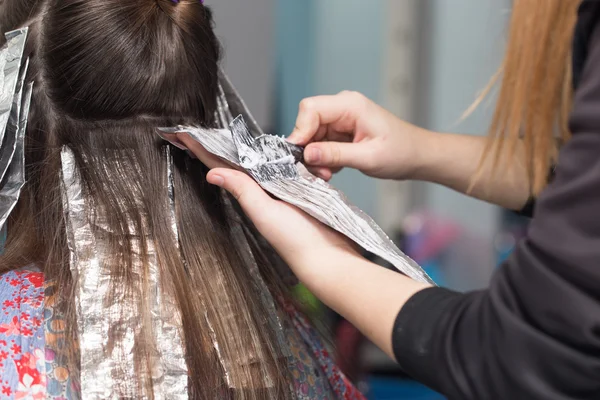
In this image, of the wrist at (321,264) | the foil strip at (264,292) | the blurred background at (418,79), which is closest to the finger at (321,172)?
the foil strip at (264,292)

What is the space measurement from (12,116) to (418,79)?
2249 mm

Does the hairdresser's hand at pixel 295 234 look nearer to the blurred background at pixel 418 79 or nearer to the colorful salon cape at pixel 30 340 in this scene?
the colorful salon cape at pixel 30 340

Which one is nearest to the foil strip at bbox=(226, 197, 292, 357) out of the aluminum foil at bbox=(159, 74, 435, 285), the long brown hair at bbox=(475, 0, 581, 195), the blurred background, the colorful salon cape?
the aluminum foil at bbox=(159, 74, 435, 285)

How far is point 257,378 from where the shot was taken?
31.7 inches

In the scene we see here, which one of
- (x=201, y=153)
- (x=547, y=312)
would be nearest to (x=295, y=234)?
(x=201, y=153)

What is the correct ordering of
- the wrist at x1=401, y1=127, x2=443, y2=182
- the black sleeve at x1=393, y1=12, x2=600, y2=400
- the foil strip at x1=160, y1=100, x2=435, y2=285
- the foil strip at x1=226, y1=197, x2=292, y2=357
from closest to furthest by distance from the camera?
1. the black sleeve at x1=393, y1=12, x2=600, y2=400
2. the foil strip at x1=160, y1=100, x2=435, y2=285
3. the foil strip at x1=226, y1=197, x2=292, y2=357
4. the wrist at x1=401, y1=127, x2=443, y2=182

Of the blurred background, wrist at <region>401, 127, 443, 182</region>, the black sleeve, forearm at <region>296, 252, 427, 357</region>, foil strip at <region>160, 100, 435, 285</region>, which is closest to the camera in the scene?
the black sleeve

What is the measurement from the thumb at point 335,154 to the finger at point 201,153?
0.14m

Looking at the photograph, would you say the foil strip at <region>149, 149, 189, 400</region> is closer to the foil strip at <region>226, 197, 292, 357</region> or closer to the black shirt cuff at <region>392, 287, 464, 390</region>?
the foil strip at <region>226, 197, 292, 357</region>

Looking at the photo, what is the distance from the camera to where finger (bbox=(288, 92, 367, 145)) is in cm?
94

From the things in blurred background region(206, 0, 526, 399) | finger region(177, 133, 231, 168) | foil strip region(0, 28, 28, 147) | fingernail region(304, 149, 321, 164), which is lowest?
blurred background region(206, 0, 526, 399)

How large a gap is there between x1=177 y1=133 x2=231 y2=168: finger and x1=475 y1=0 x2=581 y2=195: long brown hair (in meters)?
0.31

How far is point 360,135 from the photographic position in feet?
3.25

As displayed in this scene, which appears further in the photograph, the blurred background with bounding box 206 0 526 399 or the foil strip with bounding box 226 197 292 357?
the blurred background with bounding box 206 0 526 399
